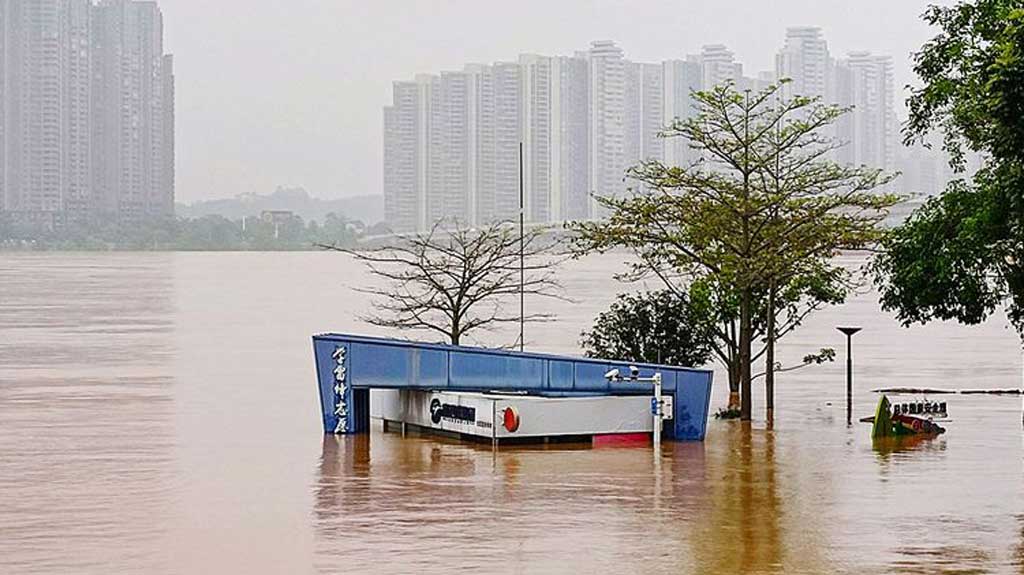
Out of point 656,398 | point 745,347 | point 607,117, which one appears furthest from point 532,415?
point 607,117

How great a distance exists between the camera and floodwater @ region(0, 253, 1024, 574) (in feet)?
49.0

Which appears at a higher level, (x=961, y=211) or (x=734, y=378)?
(x=961, y=211)

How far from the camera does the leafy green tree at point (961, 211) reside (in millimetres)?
19281

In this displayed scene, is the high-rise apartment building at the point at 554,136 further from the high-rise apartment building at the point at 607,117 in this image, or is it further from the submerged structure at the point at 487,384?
the submerged structure at the point at 487,384

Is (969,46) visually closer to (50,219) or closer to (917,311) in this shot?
(917,311)

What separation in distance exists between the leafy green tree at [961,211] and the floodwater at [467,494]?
7.10 feet

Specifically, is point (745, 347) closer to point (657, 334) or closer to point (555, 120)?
point (657, 334)

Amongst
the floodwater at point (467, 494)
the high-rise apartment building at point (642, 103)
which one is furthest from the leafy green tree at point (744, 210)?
the high-rise apartment building at point (642, 103)

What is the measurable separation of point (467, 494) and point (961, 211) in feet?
32.1

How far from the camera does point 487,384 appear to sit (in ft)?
82.8

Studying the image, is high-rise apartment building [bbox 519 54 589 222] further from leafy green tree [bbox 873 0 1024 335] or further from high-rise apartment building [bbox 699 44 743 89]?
leafy green tree [bbox 873 0 1024 335]

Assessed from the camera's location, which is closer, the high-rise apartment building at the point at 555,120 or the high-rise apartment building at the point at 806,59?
the high-rise apartment building at the point at 555,120

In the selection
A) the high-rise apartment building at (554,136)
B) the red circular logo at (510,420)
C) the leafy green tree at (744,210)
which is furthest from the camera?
the high-rise apartment building at (554,136)

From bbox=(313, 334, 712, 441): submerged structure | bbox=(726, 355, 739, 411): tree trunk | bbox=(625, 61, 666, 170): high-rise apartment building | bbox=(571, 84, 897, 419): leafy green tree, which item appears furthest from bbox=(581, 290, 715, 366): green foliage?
bbox=(625, 61, 666, 170): high-rise apartment building
